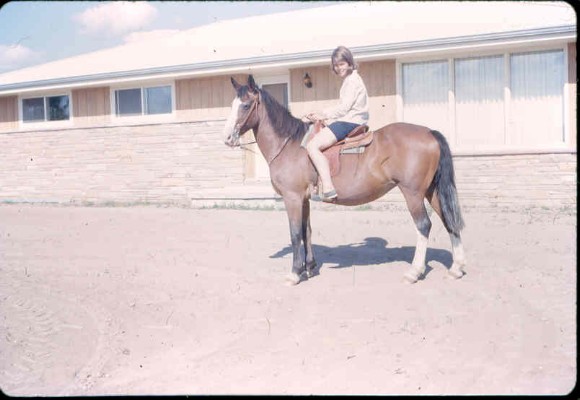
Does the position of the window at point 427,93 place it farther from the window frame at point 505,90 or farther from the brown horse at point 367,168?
the brown horse at point 367,168

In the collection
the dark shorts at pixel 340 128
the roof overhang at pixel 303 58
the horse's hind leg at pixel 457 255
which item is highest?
the roof overhang at pixel 303 58

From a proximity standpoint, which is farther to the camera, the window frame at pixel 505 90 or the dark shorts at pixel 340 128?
the window frame at pixel 505 90

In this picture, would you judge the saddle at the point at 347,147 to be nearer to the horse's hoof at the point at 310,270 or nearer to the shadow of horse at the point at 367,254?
the horse's hoof at the point at 310,270

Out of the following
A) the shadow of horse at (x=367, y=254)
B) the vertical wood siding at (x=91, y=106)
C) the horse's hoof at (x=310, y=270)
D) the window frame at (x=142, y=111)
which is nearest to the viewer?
the horse's hoof at (x=310, y=270)

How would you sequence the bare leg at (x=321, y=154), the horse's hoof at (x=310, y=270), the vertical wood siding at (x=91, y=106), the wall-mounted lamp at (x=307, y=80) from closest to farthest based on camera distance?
the bare leg at (x=321, y=154) < the horse's hoof at (x=310, y=270) < the wall-mounted lamp at (x=307, y=80) < the vertical wood siding at (x=91, y=106)

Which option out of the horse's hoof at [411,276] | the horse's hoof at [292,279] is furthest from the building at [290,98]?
the horse's hoof at [292,279]

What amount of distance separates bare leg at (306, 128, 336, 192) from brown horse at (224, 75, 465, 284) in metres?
0.17

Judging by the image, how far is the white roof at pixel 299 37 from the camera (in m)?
11.7

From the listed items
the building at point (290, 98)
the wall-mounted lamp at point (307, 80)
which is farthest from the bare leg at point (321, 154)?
the wall-mounted lamp at point (307, 80)

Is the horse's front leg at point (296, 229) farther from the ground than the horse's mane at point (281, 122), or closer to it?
closer to it

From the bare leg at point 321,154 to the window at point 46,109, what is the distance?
12354 millimetres

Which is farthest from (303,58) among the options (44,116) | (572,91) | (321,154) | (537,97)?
(44,116)

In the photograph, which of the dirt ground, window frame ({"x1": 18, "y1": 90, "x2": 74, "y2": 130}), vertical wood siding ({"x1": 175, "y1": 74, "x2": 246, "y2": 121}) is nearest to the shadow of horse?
the dirt ground

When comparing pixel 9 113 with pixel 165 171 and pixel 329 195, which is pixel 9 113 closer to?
pixel 165 171
